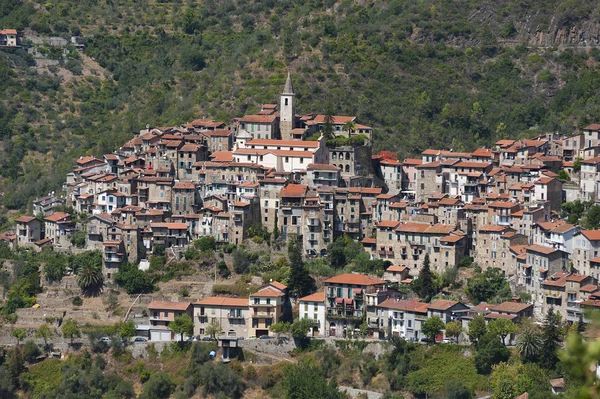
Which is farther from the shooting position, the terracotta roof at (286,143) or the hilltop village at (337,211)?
the terracotta roof at (286,143)

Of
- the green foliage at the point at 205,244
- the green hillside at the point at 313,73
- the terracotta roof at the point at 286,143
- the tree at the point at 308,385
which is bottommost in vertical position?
the tree at the point at 308,385

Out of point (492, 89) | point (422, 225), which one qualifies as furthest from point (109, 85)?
point (422, 225)

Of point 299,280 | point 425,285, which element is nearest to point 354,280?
point 299,280

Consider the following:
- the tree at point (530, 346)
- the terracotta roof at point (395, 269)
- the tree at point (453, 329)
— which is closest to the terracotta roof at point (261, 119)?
the terracotta roof at point (395, 269)

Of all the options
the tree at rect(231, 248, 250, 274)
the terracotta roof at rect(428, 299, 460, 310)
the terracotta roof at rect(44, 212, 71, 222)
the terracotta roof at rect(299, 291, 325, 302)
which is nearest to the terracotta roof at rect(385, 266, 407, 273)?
the terracotta roof at rect(299, 291, 325, 302)

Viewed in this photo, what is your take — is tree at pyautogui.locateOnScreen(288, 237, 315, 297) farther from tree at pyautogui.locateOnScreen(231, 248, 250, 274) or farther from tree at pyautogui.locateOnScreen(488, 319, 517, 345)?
tree at pyautogui.locateOnScreen(488, 319, 517, 345)

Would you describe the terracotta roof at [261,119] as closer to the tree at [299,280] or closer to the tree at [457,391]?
the tree at [299,280]

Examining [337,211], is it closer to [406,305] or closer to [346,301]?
[346,301]
